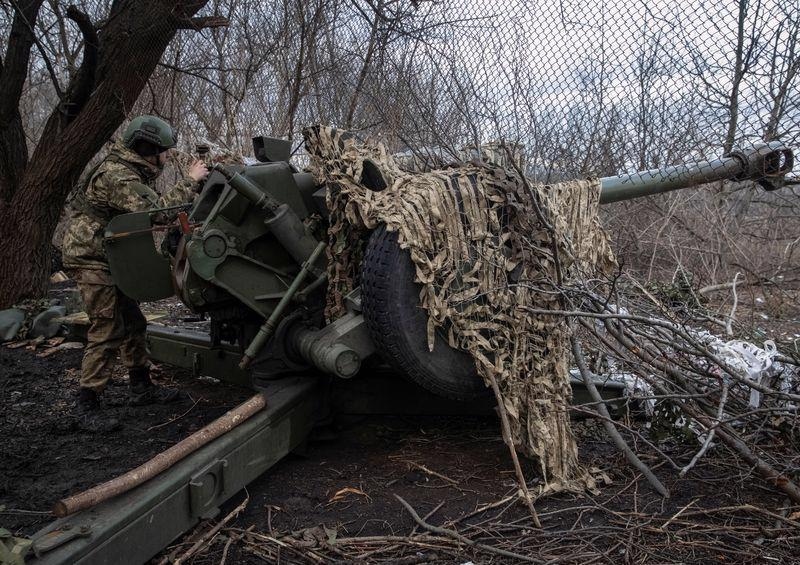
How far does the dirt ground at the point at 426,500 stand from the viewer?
2676 mm

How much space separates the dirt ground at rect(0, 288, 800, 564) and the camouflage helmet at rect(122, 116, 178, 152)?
183cm

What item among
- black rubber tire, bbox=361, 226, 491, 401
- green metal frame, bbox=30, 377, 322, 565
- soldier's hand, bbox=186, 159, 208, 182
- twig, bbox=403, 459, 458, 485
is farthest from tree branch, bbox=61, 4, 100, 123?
twig, bbox=403, 459, 458, 485

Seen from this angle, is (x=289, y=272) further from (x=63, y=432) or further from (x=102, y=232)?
(x=63, y=432)

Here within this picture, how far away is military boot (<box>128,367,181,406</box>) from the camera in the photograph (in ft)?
15.7

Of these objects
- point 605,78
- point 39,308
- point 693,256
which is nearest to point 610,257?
point 605,78

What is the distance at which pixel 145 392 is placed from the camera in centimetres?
484

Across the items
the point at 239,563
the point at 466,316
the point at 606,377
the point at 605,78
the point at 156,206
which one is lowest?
the point at 239,563

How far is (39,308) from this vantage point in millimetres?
7430

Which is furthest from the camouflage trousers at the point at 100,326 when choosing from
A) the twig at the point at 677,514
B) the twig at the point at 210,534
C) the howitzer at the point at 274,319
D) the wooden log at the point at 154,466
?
the twig at the point at 677,514

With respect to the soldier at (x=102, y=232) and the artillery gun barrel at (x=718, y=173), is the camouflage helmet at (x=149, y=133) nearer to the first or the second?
the soldier at (x=102, y=232)

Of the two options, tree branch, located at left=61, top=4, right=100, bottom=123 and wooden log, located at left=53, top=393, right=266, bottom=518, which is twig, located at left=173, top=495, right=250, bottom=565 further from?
tree branch, located at left=61, top=4, right=100, bottom=123

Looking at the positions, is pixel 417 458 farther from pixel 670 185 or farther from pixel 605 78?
pixel 605 78

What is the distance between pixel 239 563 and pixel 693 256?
6.11 m

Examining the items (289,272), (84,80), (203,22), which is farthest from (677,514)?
(84,80)
